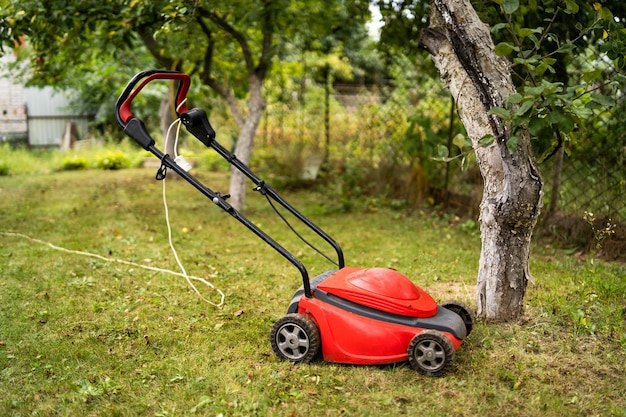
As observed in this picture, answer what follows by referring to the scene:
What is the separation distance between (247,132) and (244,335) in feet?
13.2

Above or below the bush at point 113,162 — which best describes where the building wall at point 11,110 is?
above

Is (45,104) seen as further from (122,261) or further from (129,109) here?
(129,109)

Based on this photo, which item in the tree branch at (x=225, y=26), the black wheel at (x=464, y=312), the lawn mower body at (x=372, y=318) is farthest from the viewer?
the tree branch at (x=225, y=26)

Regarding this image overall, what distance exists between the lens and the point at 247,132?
7.45m

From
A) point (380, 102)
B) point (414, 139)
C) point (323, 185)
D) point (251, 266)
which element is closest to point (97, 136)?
point (323, 185)

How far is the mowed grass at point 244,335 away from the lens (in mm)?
2947

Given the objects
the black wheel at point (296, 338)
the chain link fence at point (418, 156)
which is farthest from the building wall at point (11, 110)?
the black wheel at point (296, 338)

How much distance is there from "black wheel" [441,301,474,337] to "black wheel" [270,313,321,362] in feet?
2.69

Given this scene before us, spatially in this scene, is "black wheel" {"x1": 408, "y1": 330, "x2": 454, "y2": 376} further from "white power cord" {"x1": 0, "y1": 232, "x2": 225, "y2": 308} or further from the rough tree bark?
"white power cord" {"x1": 0, "y1": 232, "x2": 225, "y2": 308}

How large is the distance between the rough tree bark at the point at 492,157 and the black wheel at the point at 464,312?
211mm

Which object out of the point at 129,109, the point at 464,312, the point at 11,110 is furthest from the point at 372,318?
the point at 11,110

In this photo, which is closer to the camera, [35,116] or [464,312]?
[464,312]

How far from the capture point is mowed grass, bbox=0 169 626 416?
295 centimetres

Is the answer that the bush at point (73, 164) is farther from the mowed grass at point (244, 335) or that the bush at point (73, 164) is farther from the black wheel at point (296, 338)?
the black wheel at point (296, 338)
